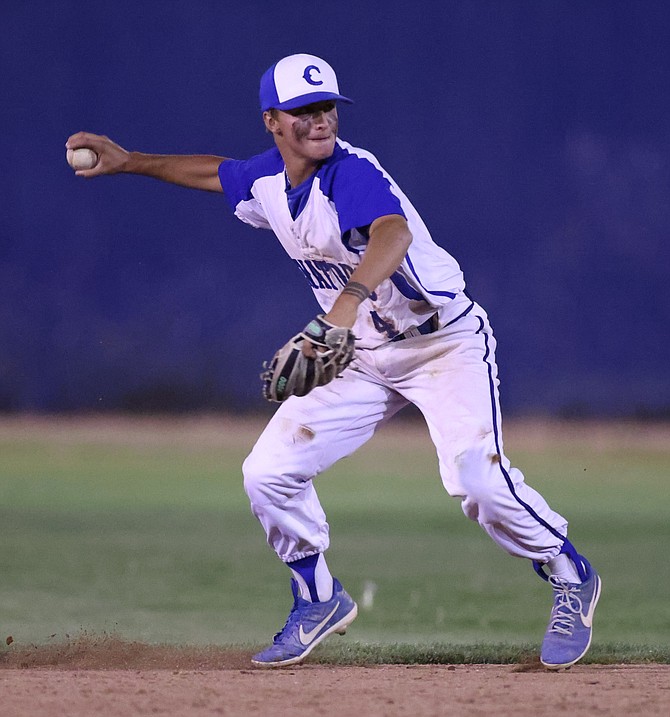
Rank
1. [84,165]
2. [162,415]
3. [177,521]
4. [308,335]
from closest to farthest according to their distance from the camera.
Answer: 1. [308,335]
2. [84,165]
3. [177,521]
4. [162,415]

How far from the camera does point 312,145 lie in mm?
3402

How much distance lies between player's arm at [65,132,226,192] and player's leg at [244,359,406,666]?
86cm

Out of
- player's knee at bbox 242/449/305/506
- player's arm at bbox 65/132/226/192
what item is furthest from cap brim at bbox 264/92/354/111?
player's knee at bbox 242/449/305/506

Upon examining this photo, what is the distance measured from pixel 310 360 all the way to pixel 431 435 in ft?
2.06

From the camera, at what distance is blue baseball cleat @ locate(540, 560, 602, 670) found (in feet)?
11.5

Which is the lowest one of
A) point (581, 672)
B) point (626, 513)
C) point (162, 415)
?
point (626, 513)

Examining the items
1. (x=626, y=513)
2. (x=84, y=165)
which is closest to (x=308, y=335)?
(x=84, y=165)

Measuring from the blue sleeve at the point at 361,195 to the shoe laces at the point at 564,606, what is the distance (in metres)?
1.29

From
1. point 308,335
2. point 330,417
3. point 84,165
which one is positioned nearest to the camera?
point 308,335

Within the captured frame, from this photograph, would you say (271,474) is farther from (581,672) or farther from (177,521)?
(177,521)

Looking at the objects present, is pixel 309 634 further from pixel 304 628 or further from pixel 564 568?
pixel 564 568

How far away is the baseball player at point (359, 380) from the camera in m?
3.38

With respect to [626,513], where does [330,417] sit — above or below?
above

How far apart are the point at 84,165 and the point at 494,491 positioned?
5.77ft
